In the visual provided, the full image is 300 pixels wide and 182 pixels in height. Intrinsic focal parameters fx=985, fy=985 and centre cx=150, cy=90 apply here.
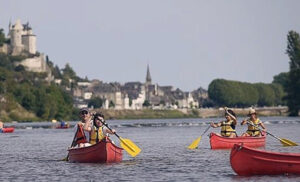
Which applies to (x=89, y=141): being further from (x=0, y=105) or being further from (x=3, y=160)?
(x=0, y=105)

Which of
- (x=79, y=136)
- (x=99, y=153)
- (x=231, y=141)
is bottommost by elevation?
(x=99, y=153)

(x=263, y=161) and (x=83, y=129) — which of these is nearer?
(x=263, y=161)

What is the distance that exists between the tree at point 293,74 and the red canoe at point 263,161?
144986 millimetres

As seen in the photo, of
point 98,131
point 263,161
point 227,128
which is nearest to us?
point 263,161

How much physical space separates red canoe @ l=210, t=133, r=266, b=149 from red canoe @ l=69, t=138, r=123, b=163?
9955 millimetres

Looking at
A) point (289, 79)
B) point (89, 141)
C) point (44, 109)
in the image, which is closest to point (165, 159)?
point (89, 141)

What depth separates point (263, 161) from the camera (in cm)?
3659

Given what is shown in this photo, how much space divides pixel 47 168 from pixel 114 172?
4.74m

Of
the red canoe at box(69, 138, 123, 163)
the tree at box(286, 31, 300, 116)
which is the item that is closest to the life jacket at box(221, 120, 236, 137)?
the red canoe at box(69, 138, 123, 163)

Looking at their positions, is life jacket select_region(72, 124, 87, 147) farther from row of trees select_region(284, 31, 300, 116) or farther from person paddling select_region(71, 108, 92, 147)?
row of trees select_region(284, 31, 300, 116)

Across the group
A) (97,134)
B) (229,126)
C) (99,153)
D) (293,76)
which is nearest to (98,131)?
(97,134)

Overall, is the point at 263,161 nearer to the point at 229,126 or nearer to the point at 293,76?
the point at 229,126

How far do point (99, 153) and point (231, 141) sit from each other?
11792 mm

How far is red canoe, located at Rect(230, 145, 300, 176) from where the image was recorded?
36.2 meters
